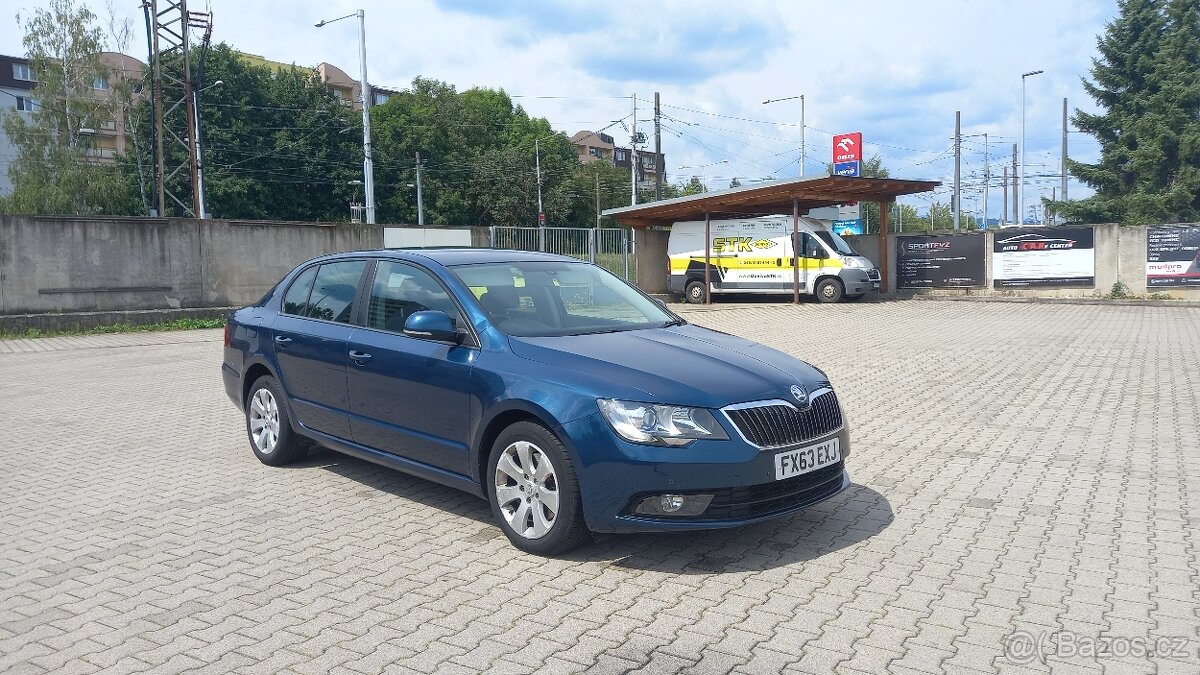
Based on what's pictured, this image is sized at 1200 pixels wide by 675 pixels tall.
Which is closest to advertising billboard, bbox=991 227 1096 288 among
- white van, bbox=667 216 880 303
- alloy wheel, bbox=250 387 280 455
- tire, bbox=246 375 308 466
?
white van, bbox=667 216 880 303

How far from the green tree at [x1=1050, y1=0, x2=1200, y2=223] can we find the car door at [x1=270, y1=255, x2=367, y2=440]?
3673cm

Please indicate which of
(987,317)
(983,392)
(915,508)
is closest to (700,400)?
(915,508)

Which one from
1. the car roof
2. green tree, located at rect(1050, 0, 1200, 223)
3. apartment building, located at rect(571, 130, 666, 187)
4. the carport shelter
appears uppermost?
apartment building, located at rect(571, 130, 666, 187)

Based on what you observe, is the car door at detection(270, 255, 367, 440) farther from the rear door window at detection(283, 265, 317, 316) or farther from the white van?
the white van

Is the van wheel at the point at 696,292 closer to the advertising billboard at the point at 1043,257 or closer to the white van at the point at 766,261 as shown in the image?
the white van at the point at 766,261

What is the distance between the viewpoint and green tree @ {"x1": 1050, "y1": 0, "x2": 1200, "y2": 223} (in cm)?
3456

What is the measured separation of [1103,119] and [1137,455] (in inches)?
1385

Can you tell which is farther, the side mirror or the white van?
the white van

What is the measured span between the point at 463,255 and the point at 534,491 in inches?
76.7

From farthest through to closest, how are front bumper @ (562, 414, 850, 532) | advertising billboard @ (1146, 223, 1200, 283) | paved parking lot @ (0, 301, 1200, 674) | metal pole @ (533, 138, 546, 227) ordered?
1. metal pole @ (533, 138, 546, 227)
2. advertising billboard @ (1146, 223, 1200, 283)
3. front bumper @ (562, 414, 850, 532)
4. paved parking lot @ (0, 301, 1200, 674)

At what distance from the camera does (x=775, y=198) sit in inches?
942

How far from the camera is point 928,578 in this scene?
14.2ft

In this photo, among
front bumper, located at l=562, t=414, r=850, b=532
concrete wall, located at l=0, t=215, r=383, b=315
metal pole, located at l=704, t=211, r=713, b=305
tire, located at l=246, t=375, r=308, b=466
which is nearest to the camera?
front bumper, located at l=562, t=414, r=850, b=532

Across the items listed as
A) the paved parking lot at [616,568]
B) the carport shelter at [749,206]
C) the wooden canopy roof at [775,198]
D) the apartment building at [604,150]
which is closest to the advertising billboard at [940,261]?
the carport shelter at [749,206]
